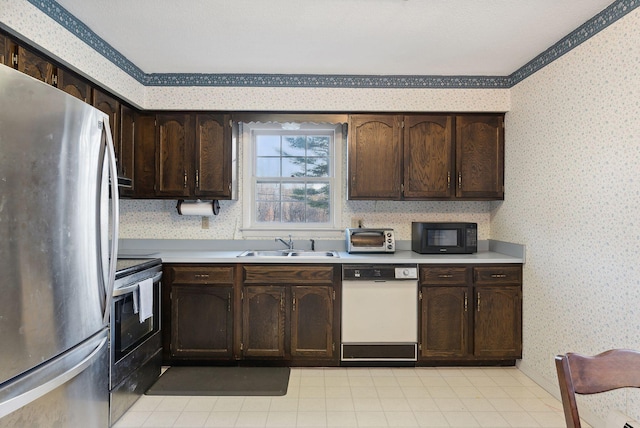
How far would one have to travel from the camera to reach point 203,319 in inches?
116

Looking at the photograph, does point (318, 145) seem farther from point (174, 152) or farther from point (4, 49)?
point (4, 49)

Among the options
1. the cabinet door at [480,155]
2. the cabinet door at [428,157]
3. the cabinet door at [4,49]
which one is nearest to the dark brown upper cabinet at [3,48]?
the cabinet door at [4,49]

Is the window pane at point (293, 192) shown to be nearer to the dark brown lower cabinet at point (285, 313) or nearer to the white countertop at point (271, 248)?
the white countertop at point (271, 248)

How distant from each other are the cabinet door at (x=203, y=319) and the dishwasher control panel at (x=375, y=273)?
97 cm

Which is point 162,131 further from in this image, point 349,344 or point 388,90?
point 349,344

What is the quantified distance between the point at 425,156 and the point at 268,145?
152 centimetres

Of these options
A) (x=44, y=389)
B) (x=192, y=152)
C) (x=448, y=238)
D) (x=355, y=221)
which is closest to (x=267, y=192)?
(x=192, y=152)

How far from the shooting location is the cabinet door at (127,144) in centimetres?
295

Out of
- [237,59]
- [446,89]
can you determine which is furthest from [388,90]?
[237,59]

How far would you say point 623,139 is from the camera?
2.02 meters

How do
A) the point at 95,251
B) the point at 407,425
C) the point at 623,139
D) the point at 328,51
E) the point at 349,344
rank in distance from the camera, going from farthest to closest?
the point at 349,344 < the point at 328,51 < the point at 407,425 < the point at 623,139 < the point at 95,251

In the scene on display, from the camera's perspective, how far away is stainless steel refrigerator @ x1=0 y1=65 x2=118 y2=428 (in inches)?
47.7

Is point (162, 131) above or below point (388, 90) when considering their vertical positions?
below

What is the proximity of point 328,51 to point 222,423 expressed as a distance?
2.64m
